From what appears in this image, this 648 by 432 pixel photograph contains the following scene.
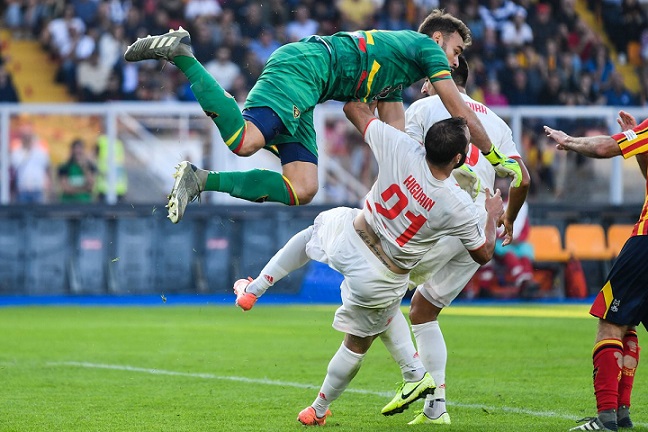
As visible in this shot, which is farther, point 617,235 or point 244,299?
point 617,235

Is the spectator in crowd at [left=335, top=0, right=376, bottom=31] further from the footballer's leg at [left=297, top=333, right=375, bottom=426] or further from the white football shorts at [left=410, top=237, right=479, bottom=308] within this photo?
the footballer's leg at [left=297, top=333, right=375, bottom=426]

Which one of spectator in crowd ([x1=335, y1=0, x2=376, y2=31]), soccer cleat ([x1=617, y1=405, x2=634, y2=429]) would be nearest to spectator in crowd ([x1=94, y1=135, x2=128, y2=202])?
spectator in crowd ([x1=335, y1=0, x2=376, y2=31])

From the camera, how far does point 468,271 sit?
8266mm

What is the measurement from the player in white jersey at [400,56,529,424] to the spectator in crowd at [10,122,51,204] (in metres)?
12.2

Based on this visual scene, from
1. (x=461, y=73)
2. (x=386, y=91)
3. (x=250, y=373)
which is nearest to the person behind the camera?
(x=386, y=91)

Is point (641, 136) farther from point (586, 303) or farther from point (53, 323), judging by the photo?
point (586, 303)

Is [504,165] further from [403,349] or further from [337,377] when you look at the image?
[337,377]

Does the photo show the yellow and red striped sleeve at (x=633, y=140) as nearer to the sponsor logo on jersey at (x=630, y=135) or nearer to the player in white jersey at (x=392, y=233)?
the sponsor logo on jersey at (x=630, y=135)

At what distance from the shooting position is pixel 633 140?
7.11 m

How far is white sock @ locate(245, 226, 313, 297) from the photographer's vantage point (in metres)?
7.95

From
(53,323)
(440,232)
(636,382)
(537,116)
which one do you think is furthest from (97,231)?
(440,232)

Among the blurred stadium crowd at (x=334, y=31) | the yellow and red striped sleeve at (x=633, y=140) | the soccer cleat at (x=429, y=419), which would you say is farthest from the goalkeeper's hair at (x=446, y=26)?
the blurred stadium crowd at (x=334, y=31)

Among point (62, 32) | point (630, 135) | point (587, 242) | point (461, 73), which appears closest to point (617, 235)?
point (587, 242)

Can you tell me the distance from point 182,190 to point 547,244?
14265 mm
